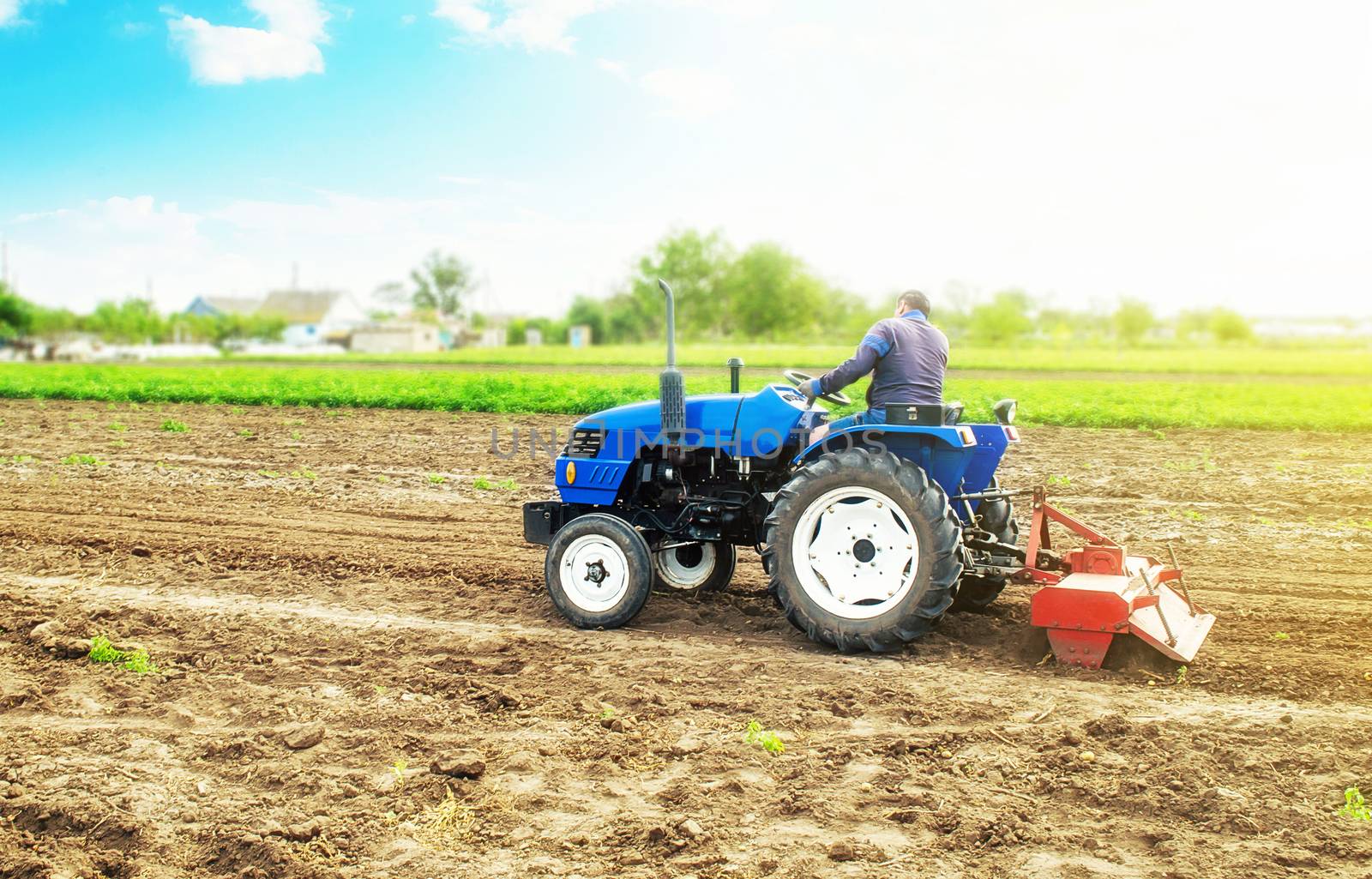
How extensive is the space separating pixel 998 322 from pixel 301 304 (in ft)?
212

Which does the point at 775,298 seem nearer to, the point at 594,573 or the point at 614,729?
the point at 594,573

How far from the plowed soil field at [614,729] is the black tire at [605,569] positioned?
19 centimetres

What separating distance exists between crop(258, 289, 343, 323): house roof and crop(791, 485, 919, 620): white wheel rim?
96213 mm

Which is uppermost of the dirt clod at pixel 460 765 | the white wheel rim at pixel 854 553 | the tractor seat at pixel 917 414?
the tractor seat at pixel 917 414

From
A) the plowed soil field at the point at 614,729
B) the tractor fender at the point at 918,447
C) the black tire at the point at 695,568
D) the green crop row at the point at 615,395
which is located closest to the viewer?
the plowed soil field at the point at 614,729

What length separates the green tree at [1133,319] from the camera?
86.9 m

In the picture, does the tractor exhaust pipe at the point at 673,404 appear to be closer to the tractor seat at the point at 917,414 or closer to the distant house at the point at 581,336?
A: the tractor seat at the point at 917,414

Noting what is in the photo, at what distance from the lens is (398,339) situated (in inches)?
2995

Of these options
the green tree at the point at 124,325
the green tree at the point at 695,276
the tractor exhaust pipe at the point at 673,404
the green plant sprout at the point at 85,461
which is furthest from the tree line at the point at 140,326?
the tractor exhaust pipe at the point at 673,404

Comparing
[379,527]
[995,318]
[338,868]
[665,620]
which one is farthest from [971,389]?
[995,318]

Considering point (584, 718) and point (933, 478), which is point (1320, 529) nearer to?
point (933, 478)

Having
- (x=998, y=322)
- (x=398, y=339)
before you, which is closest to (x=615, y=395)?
(x=998, y=322)

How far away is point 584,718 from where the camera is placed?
4.40 m

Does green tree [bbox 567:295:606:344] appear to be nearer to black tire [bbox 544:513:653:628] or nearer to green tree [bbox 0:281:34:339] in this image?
green tree [bbox 0:281:34:339]
